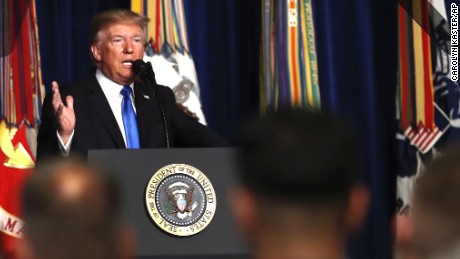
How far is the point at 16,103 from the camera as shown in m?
6.01

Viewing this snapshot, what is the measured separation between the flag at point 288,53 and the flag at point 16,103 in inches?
57.1

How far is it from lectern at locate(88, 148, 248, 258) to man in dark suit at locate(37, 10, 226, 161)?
1.92 feet

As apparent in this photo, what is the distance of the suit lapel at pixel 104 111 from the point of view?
4.67 metres

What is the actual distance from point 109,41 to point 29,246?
3714 millimetres

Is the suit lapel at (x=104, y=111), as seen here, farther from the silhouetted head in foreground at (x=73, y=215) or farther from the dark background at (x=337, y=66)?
the silhouetted head in foreground at (x=73, y=215)

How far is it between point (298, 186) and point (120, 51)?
3.69 meters

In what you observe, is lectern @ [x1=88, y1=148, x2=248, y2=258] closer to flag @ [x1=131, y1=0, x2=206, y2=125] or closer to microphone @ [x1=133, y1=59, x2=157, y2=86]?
microphone @ [x1=133, y1=59, x2=157, y2=86]

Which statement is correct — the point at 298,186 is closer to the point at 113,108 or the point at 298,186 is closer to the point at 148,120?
the point at 148,120

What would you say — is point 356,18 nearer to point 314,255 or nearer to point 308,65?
point 308,65

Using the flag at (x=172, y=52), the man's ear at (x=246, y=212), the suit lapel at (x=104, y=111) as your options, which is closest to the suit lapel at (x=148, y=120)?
the suit lapel at (x=104, y=111)

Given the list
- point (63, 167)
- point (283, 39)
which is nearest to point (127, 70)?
point (283, 39)

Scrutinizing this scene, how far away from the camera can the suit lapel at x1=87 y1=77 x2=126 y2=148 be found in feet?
15.3

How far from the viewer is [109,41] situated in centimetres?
508

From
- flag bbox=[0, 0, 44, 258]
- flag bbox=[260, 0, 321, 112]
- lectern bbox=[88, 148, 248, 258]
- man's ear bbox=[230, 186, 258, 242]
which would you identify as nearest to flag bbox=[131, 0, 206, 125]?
flag bbox=[260, 0, 321, 112]
